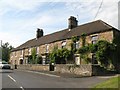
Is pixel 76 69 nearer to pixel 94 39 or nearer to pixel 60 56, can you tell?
pixel 94 39

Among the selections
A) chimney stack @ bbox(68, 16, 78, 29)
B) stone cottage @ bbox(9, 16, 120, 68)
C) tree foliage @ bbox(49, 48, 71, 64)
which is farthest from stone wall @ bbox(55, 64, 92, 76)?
chimney stack @ bbox(68, 16, 78, 29)

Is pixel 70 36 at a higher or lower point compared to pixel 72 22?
lower

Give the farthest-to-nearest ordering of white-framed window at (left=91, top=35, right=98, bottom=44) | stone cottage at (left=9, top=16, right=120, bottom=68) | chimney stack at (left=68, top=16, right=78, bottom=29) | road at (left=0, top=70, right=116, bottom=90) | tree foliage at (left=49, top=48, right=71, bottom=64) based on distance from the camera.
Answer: chimney stack at (left=68, top=16, right=78, bottom=29) → tree foliage at (left=49, top=48, right=71, bottom=64) → white-framed window at (left=91, top=35, right=98, bottom=44) → stone cottage at (left=9, top=16, right=120, bottom=68) → road at (left=0, top=70, right=116, bottom=90)

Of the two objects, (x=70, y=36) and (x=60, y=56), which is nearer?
(x=60, y=56)

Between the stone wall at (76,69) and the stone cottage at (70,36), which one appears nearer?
the stone wall at (76,69)

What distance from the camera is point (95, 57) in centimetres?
3669

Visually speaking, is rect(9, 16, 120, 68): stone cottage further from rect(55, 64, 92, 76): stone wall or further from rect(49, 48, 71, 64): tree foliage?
rect(55, 64, 92, 76): stone wall

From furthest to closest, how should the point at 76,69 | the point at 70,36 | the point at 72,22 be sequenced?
1. the point at 72,22
2. the point at 70,36
3. the point at 76,69

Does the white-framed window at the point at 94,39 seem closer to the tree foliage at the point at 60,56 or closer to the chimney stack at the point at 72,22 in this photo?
the tree foliage at the point at 60,56

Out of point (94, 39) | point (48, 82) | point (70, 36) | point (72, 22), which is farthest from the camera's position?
point (72, 22)

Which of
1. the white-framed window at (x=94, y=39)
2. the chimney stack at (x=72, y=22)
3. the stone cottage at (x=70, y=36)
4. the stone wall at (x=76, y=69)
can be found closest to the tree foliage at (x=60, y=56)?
the stone cottage at (x=70, y=36)

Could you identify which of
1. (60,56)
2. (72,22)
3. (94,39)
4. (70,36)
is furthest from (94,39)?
(72,22)

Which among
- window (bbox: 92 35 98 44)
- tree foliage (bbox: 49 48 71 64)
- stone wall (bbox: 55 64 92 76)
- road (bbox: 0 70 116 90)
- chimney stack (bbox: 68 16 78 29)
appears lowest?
road (bbox: 0 70 116 90)

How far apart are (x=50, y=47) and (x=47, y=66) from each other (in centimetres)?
992
